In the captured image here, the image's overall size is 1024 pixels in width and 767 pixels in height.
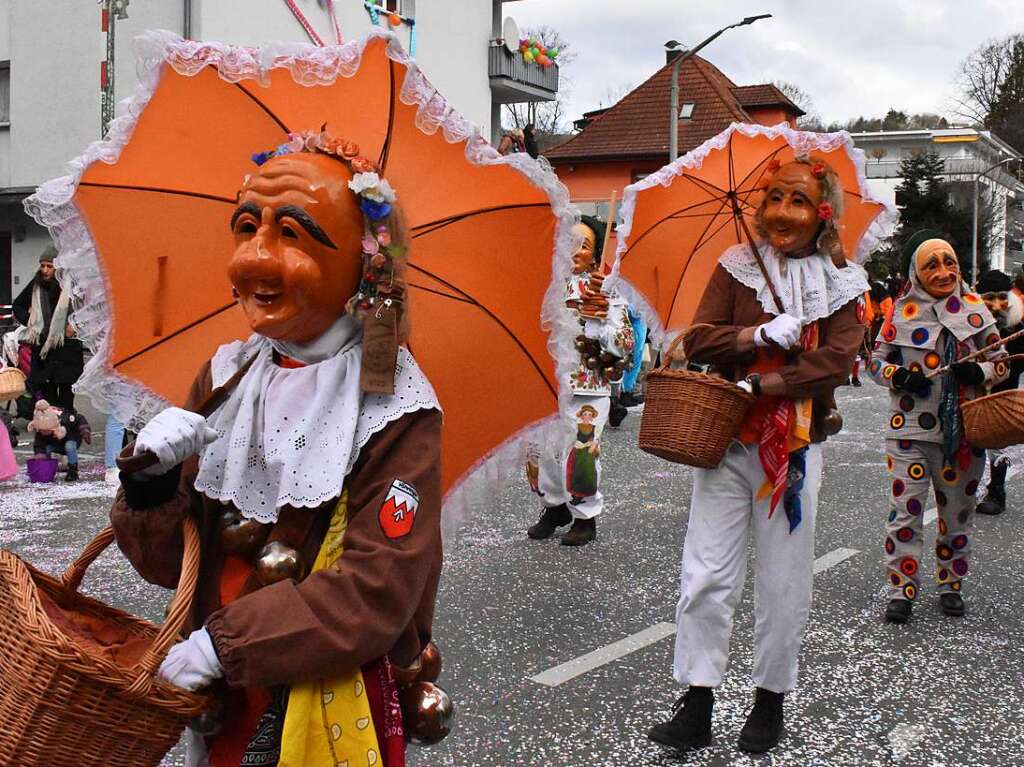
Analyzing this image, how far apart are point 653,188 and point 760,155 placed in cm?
50

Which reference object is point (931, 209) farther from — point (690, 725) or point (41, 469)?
point (690, 725)

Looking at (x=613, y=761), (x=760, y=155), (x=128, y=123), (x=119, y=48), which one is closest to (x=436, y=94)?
(x=128, y=123)

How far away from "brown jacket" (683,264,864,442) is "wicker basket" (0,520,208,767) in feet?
8.25

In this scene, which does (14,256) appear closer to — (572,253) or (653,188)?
(653,188)

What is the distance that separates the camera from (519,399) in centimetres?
250

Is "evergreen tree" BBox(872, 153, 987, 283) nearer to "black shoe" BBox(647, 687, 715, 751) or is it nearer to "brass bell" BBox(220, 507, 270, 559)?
"black shoe" BBox(647, 687, 715, 751)

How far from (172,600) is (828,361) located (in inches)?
102

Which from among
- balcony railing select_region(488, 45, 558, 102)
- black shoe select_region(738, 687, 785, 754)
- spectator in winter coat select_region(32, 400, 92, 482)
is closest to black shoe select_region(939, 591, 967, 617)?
black shoe select_region(738, 687, 785, 754)

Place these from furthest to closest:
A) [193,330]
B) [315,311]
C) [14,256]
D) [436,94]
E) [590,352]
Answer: [14,256] < [590,352] < [193,330] < [436,94] < [315,311]

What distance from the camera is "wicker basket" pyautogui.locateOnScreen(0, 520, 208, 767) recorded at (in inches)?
59.6

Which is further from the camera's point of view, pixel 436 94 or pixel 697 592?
pixel 697 592

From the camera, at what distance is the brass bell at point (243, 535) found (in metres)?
1.96

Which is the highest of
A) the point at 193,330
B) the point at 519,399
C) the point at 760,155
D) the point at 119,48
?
the point at 119,48

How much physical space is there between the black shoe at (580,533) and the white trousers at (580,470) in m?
0.04
